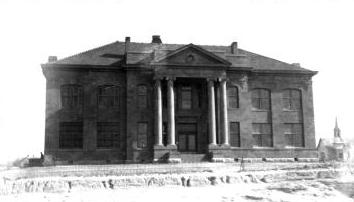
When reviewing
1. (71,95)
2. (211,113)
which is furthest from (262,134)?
(71,95)

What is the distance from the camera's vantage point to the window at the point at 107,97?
120ft

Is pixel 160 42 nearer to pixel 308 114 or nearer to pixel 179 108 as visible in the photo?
pixel 179 108

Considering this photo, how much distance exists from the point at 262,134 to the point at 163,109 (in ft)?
28.7

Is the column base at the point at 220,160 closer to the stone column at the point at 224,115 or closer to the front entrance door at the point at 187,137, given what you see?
the stone column at the point at 224,115

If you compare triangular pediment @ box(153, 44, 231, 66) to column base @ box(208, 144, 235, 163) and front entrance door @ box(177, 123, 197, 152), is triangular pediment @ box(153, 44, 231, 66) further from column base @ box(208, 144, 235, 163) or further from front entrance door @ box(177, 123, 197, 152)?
column base @ box(208, 144, 235, 163)

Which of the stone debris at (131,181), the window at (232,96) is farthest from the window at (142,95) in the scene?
the stone debris at (131,181)

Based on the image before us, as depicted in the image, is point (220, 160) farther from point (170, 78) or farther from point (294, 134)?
point (294, 134)

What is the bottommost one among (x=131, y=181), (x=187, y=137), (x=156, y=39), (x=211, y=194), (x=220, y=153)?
(x=211, y=194)

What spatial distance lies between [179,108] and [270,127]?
26.2ft

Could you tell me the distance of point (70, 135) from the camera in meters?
35.8

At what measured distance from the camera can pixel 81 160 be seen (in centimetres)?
3512

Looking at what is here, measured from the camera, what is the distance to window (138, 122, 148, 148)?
35.8m

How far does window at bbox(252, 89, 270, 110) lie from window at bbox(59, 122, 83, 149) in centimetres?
1439

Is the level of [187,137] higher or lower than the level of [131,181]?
higher
